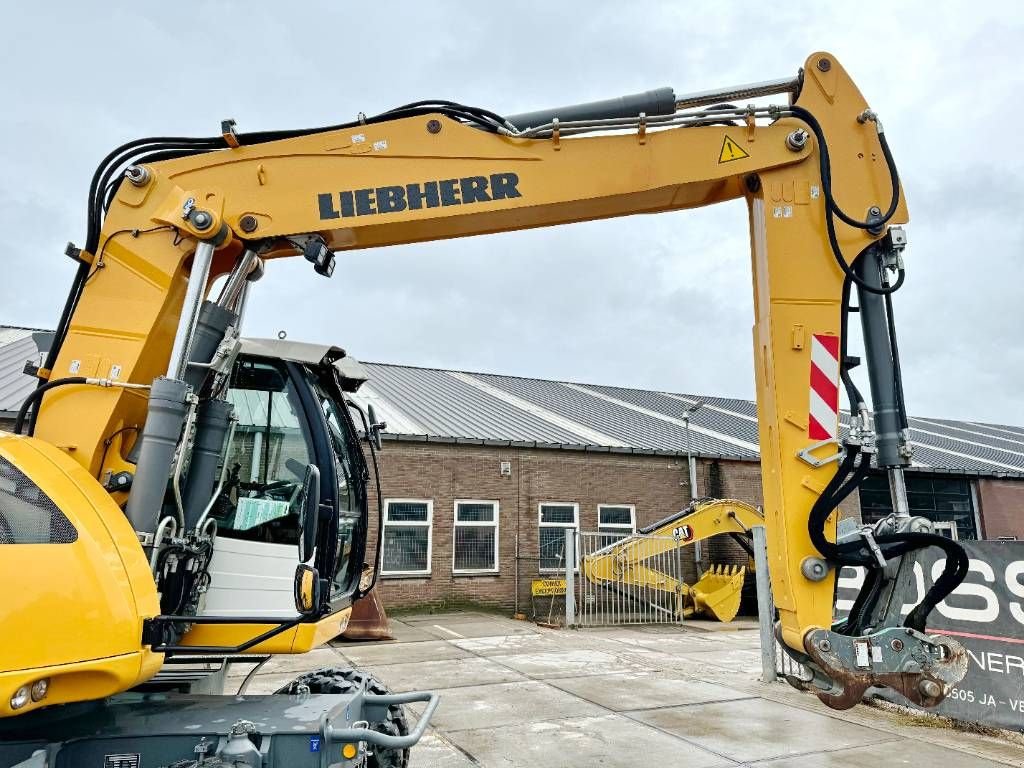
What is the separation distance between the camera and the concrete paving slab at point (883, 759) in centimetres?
529

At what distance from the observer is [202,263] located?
3.66 m

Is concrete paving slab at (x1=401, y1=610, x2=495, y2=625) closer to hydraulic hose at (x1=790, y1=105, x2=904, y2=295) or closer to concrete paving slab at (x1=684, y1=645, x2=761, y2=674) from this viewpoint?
concrete paving slab at (x1=684, y1=645, x2=761, y2=674)

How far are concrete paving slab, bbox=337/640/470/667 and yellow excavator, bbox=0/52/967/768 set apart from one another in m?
5.52

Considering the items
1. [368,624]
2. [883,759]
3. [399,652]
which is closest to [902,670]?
[883,759]

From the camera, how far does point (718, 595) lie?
14195 mm

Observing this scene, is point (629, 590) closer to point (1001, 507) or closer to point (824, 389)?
point (824, 389)

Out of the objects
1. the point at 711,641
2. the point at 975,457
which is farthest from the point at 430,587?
the point at 975,457

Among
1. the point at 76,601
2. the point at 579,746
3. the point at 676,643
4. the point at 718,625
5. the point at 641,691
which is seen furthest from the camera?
the point at 718,625

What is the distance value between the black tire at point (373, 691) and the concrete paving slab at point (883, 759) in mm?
2759

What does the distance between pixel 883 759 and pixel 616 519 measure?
11237 millimetres

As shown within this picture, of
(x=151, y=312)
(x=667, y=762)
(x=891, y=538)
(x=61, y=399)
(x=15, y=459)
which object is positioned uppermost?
(x=151, y=312)

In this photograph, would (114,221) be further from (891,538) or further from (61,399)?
(891,538)

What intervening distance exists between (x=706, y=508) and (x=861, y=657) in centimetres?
1126

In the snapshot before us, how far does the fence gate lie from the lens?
534 inches
